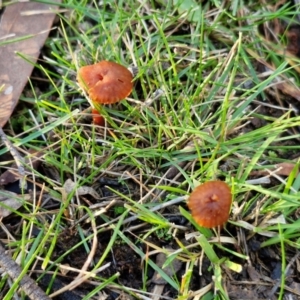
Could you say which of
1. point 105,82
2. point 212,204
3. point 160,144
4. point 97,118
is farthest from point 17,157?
point 212,204

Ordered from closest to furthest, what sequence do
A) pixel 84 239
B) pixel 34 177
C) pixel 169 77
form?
1. pixel 84 239
2. pixel 34 177
3. pixel 169 77

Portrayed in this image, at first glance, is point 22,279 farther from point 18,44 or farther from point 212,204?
point 18,44

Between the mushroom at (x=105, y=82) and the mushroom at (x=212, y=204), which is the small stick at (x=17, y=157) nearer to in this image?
the mushroom at (x=105, y=82)

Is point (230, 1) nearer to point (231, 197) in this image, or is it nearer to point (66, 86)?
point (66, 86)

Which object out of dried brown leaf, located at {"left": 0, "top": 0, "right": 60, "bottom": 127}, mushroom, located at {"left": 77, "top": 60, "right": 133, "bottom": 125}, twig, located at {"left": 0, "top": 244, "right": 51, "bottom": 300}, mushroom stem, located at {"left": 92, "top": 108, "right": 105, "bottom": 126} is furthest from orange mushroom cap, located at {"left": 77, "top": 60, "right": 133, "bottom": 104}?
twig, located at {"left": 0, "top": 244, "right": 51, "bottom": 300}

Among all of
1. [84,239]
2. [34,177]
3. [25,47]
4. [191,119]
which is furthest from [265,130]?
[25,47]

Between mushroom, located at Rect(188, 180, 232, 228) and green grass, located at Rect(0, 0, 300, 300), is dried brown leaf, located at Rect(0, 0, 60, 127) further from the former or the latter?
mushroom, located at Rect(188, 180, 232, 228)
